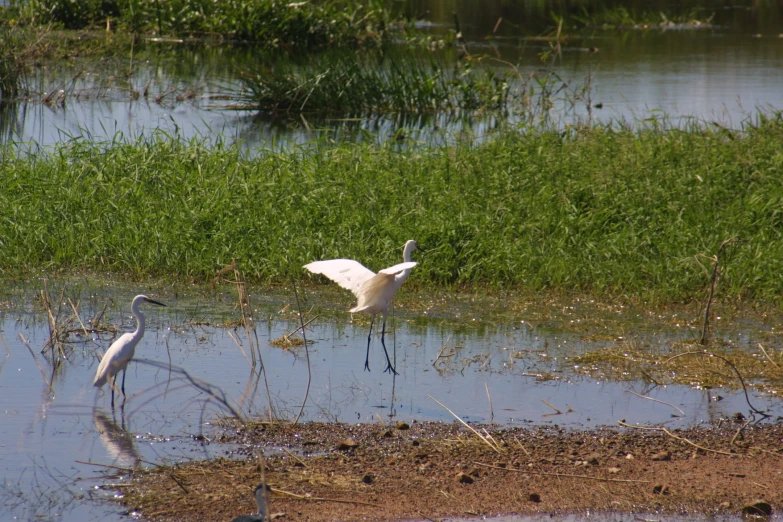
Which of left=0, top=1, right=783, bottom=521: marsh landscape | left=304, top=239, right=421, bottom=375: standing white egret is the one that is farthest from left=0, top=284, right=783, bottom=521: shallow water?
left=304, top=239, right=421, bottom=375: standing white egret

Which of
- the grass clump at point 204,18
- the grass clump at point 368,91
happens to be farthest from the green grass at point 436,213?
the grass clump at point 204,18

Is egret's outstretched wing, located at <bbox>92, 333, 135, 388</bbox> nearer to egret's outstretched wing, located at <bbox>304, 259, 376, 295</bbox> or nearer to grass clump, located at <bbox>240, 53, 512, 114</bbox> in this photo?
egret's outstretched wing, located at <bbox>304, 259, 376, 295</bbox>

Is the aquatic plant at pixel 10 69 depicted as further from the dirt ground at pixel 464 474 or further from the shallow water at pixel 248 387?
the dirt ground at pixel 464 474

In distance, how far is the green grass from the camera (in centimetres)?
712

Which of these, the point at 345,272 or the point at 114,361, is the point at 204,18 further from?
the point at 114,361

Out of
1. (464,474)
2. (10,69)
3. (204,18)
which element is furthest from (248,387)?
(204,18)

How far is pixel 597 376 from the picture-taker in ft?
17.9

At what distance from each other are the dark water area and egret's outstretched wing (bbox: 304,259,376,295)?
3.75 meters

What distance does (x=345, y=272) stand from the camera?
5.68m

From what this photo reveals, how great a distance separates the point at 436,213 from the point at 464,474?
3878 millimetres

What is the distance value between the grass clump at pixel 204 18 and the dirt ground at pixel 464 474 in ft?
54.2

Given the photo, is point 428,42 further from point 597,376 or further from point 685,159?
point 597,376

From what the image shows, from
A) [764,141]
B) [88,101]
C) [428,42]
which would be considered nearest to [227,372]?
[764,141]

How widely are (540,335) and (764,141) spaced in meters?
4.16
